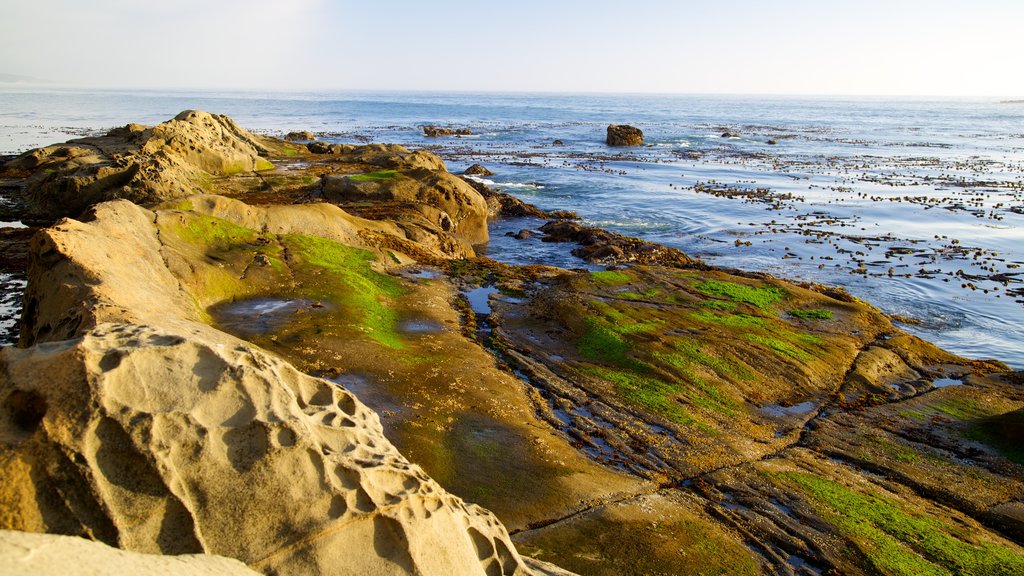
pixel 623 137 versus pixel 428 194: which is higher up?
pixel 623 137

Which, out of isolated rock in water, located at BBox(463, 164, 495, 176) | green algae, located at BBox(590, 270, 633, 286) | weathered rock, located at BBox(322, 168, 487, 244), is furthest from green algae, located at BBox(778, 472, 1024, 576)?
isolated rock in water, located at BBox(463, 164, 495, 176)

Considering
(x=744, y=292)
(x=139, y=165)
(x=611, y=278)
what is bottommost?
(x=744, y=292)

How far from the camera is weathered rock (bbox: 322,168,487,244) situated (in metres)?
24.6

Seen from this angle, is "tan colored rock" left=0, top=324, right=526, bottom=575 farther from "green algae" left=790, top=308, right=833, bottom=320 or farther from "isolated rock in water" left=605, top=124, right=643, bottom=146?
"isolated rock in water" left=605, top=124, right=643, bottom=146

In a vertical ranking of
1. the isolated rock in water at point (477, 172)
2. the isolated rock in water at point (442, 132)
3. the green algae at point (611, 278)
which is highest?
the isolated rock in water at point (442, 132)

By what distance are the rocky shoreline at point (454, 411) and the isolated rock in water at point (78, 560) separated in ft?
1.68

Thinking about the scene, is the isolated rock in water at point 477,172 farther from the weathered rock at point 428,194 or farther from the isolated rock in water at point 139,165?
the weathered rock at point 428,194

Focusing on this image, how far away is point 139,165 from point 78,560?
20485 millimetres

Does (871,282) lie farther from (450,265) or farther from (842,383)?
(450,265)

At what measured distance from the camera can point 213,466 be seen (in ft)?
13.8

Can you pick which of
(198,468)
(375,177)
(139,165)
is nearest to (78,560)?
(198,468)

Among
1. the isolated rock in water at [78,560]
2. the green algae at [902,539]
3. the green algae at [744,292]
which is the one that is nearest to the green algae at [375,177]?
the green algae at [744,292]

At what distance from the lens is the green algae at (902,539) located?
24.6ft

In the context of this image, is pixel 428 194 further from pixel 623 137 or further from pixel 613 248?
pixel 623 137
